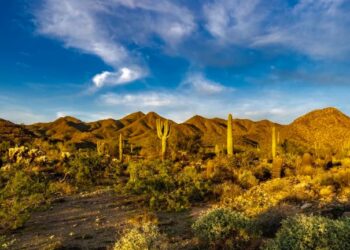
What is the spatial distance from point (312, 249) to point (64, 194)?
1281 cm

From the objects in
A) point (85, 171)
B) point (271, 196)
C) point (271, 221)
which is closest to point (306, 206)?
point (271, 196)

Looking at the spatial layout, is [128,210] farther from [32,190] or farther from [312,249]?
[312,249]

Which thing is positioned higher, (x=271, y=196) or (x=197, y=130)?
(x=197, y=130)

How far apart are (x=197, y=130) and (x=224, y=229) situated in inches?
3231

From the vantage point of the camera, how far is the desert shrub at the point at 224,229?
809 cm

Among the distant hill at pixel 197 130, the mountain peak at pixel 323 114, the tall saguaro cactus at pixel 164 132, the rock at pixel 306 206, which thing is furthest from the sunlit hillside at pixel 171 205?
the mountain peak at pixel 323 114

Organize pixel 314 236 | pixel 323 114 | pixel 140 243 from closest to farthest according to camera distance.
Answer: pixel 314 236, pixel 140 243, pixel 323 114

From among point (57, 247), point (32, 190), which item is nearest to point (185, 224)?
point (57, 247)

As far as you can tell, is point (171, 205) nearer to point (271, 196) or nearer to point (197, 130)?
point (271, 196)

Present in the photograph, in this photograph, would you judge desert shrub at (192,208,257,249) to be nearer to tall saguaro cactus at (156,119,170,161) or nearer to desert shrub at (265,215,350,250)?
desert shrub at (265,215,350,250)

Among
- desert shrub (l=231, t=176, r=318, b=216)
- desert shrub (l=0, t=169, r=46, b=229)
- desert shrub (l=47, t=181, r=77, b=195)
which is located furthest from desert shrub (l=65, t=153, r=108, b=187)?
desert shrub (l=231, t=176, r=318, b=216)

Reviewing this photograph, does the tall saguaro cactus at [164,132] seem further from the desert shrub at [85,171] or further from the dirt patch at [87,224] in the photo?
the dirt patch at [87,224]

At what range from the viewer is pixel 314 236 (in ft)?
22.4

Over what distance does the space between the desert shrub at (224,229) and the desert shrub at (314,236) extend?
0.99 metres
